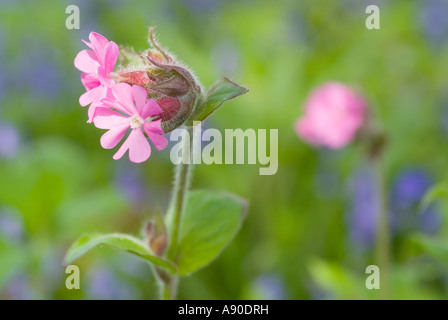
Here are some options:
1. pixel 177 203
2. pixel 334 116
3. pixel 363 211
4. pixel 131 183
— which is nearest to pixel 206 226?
pixel 177 203

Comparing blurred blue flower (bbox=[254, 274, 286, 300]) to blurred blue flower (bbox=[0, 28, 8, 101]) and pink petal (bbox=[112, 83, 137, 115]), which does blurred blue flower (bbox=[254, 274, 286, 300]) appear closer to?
pink petal (bbox=[112, 83, 137, 115])

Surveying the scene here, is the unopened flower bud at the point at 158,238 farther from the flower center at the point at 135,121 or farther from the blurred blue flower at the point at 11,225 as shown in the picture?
the blurred blue flower at the point at 11,225

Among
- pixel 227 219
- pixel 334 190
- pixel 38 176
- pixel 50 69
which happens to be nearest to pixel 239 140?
pixel 334 190

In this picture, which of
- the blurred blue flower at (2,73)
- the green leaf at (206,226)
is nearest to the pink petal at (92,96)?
the green leaf at (206,226)

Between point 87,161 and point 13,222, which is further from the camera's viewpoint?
point 87,161

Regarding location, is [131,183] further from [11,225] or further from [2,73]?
[2,73]
